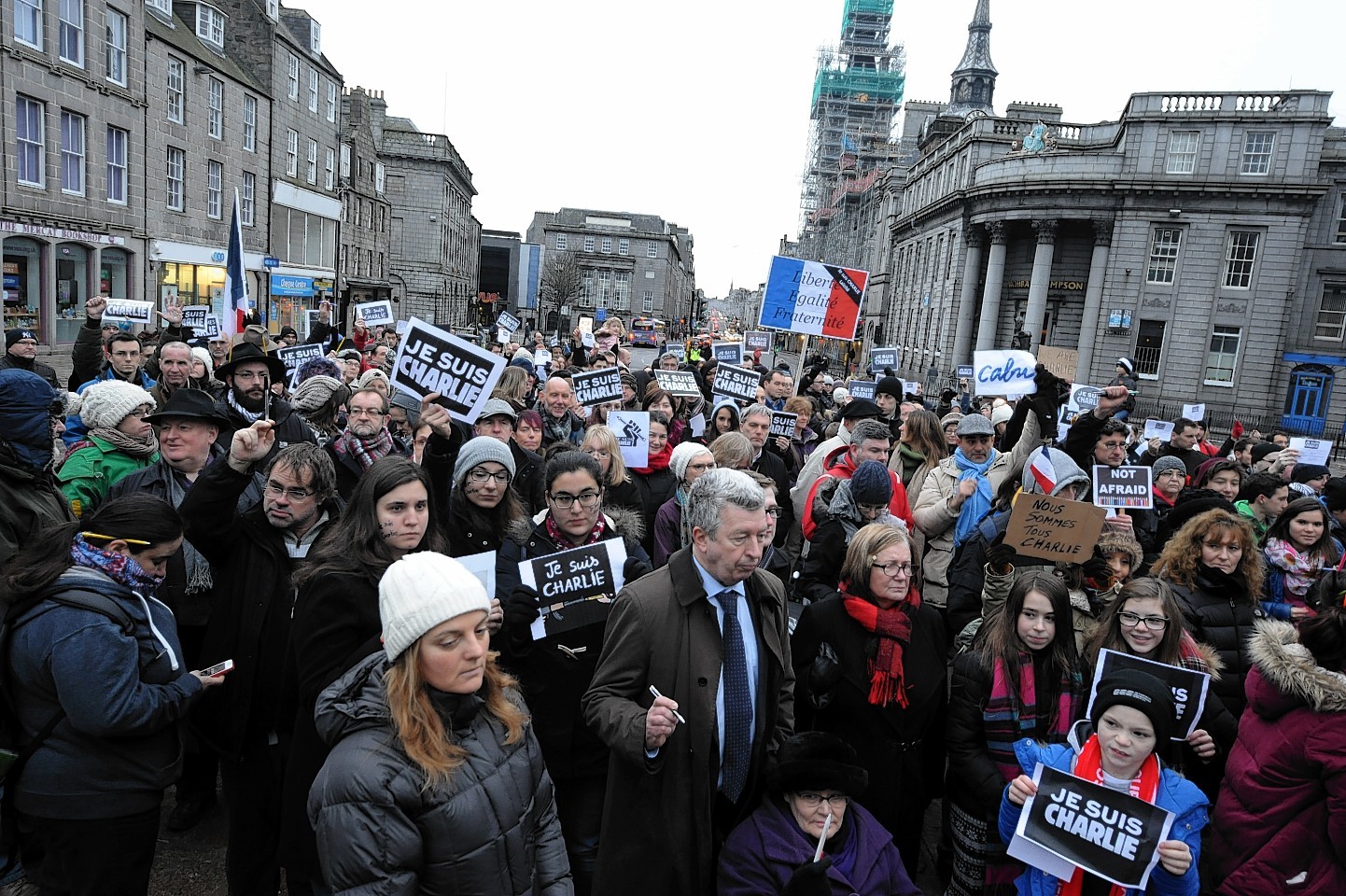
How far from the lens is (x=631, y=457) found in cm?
693

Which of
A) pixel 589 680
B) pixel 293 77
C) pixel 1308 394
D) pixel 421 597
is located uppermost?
pixel 293 77

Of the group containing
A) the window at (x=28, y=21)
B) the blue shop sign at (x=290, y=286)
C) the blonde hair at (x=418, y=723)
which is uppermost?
the window at (x=28, y=21)

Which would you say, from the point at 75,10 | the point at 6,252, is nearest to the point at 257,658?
the point at 6,252

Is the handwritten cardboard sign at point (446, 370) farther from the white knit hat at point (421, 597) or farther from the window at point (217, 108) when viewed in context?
the window at point (217, 108)

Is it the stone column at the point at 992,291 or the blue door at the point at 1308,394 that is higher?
the stone column at the point at 992,291

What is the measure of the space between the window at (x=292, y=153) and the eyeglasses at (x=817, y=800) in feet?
132

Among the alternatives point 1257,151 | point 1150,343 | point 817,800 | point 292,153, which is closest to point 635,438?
point 817,800

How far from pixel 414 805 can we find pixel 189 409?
3120mm

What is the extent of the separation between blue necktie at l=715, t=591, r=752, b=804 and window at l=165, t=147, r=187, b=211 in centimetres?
3086

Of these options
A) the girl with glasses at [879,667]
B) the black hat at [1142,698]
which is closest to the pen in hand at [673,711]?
the girl with glasses at [879,667]

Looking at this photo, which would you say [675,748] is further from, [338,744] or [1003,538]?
[1003,538]

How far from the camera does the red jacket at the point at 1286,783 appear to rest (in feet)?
10.6

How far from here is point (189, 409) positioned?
441 cm

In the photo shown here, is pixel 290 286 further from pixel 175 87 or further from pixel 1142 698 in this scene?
pixel 1142 698
